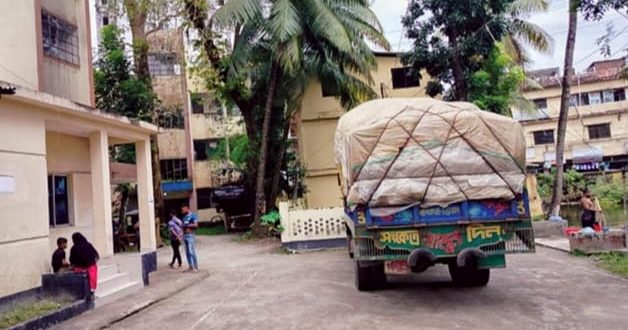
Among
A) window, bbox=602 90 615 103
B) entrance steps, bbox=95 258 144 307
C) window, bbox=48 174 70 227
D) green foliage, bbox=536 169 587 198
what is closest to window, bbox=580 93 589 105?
window, bbox=602 90 615 103

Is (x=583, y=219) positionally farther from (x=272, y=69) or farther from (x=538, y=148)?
(x=538, y=148)

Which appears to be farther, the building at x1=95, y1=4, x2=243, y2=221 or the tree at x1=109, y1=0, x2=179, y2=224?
the building at x1=95, y1=4, x2=243, y2=221

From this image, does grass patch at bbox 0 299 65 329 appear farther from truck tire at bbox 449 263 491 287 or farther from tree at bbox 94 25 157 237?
tree at bbox 94 25 157 237

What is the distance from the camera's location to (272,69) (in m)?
19.3

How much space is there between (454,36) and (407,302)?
1306 centimetres

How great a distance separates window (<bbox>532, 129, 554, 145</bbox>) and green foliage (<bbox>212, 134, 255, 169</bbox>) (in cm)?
2239

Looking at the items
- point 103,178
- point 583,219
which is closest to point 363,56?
point 583,219

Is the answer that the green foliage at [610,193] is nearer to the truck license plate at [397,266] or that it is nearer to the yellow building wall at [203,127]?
the yellow building wall at [203,127]

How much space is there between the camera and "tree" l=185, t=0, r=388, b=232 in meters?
17.2

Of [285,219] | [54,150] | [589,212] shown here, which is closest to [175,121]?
[285,219]

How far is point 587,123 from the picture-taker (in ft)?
121

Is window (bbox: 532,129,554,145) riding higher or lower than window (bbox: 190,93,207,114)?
lower

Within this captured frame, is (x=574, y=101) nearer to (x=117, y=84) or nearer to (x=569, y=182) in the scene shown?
(x=569, y=182)

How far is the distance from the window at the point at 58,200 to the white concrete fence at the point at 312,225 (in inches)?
235
